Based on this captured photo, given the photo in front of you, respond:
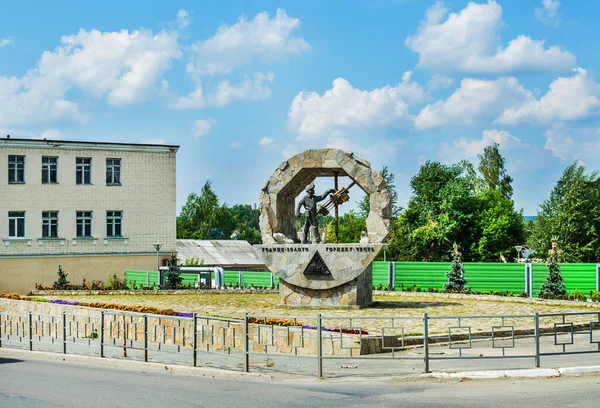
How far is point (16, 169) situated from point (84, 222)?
453cm

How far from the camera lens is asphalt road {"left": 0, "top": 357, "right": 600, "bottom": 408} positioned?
1147 cm

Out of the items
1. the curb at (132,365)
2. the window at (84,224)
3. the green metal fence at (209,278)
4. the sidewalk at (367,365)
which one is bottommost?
the curb at (132,365)

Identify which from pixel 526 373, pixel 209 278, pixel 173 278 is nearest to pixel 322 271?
pixel 526 373

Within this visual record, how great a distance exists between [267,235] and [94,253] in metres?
21.3

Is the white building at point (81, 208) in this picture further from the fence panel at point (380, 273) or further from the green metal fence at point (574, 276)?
the green metal fence at point (574, 276)

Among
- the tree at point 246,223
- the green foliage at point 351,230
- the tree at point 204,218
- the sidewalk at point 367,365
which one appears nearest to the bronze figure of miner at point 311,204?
the sidewalk at point 367,365

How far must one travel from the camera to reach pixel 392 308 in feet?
81.5

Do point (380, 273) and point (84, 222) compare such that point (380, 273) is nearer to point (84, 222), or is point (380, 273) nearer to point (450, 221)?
point (84, 222)

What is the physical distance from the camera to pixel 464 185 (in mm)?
61750

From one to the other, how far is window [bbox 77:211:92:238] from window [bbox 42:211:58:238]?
1.20m

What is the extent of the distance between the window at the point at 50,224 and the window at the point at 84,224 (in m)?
1.20

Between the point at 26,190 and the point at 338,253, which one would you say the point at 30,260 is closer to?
the point at 26,190

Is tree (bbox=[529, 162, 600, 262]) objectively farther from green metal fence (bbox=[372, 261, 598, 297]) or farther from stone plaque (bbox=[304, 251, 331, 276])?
stone plaque (bbox=[304, 251, 331, 276])

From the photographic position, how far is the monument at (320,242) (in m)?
24.1
